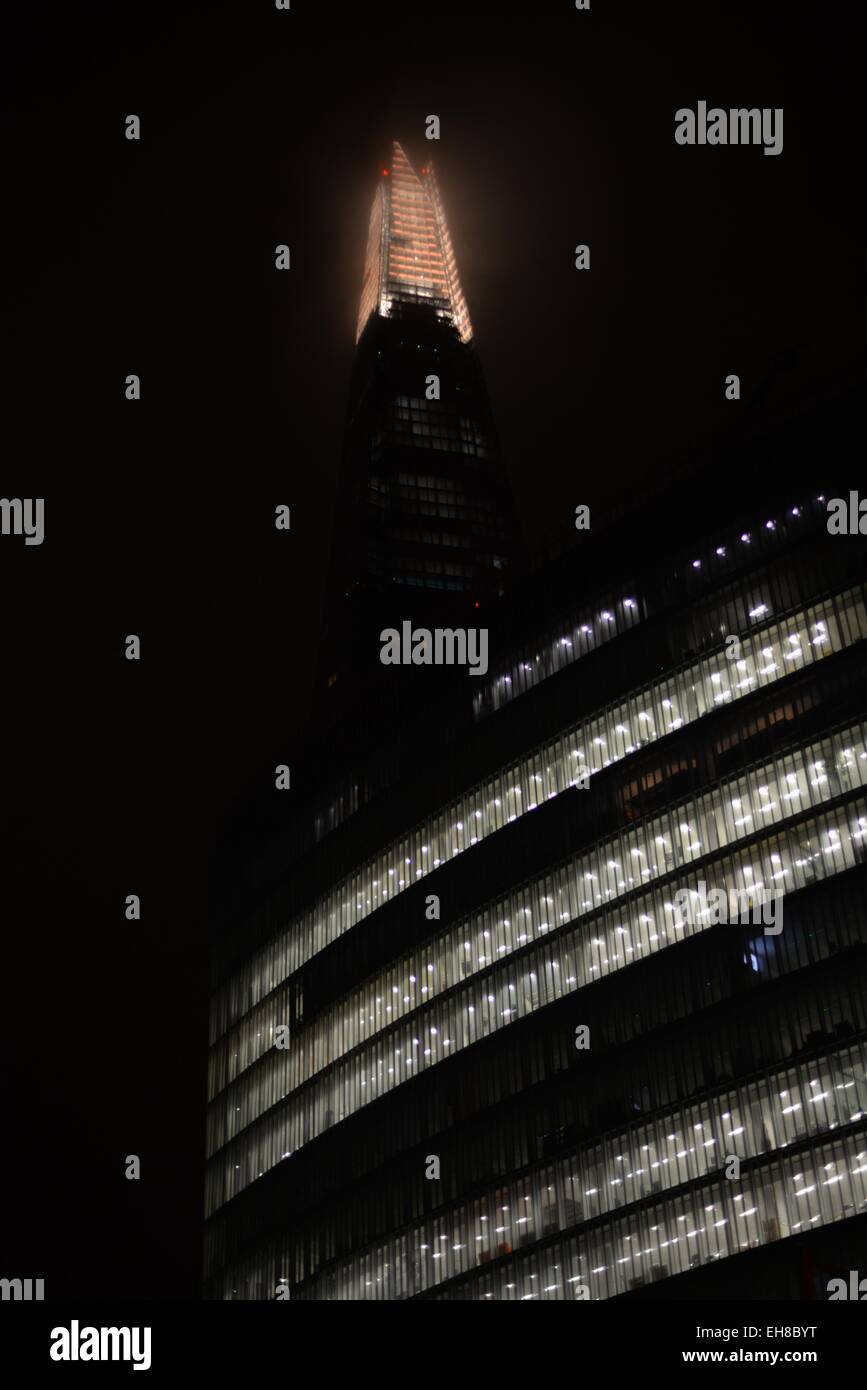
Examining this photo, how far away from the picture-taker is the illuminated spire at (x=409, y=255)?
580 ft

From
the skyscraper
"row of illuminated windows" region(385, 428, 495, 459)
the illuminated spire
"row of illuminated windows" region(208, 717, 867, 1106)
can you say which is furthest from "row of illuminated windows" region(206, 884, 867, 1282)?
the illuminated spire

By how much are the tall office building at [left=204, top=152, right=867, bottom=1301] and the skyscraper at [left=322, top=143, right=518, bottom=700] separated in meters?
45.7

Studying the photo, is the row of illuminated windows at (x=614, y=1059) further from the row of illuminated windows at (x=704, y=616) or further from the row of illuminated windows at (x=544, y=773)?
the row of illuminated windows at (x=704, y=616)

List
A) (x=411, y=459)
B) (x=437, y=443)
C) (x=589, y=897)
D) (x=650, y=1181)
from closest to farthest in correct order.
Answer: (x=650, y=1181) → (x=589, y=897) → (x=411, y=459) → (x=437, y=443)

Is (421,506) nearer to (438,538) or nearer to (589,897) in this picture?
(438,538)

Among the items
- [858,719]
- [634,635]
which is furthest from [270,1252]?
[858,719]

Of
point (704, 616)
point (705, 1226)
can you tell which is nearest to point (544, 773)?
point (704, 616)

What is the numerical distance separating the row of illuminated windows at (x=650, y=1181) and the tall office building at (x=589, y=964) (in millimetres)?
146

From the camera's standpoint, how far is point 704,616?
82.8 meters

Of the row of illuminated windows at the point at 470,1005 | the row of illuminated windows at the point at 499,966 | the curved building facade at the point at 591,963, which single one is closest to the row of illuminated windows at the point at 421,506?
the curved building facade at the point at 591,963

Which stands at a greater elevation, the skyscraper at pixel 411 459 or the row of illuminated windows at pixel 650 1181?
the skyscraper at pixel 411 459

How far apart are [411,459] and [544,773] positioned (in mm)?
79221
